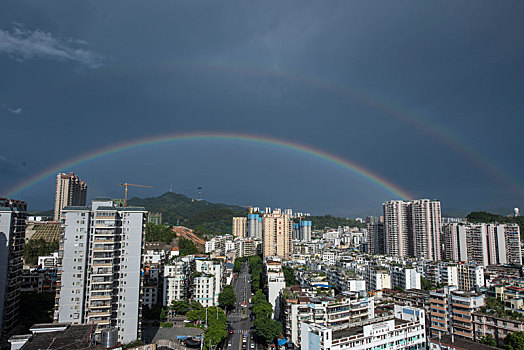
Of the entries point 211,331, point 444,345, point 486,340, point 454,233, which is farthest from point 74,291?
point 454,233

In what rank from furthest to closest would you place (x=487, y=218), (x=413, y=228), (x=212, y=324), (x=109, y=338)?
(x=487, y=218), (x=413, y=228), (x=212, y=324), (x=109, y=338)

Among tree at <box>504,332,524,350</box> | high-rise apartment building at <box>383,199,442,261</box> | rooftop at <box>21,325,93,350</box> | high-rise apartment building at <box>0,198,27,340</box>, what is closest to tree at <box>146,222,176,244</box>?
high-rise apartment building at <box>0,198,27,340</box>

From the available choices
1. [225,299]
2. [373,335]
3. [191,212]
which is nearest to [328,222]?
[191,212]

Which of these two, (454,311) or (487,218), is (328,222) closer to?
(487,218)

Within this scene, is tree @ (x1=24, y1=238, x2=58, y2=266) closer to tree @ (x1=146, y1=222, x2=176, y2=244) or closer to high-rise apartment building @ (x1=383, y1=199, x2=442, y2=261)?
tree @ (x1=146, y1=222, x2=176, y2=244)

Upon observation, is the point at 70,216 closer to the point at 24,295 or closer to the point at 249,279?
the point at 24,295
